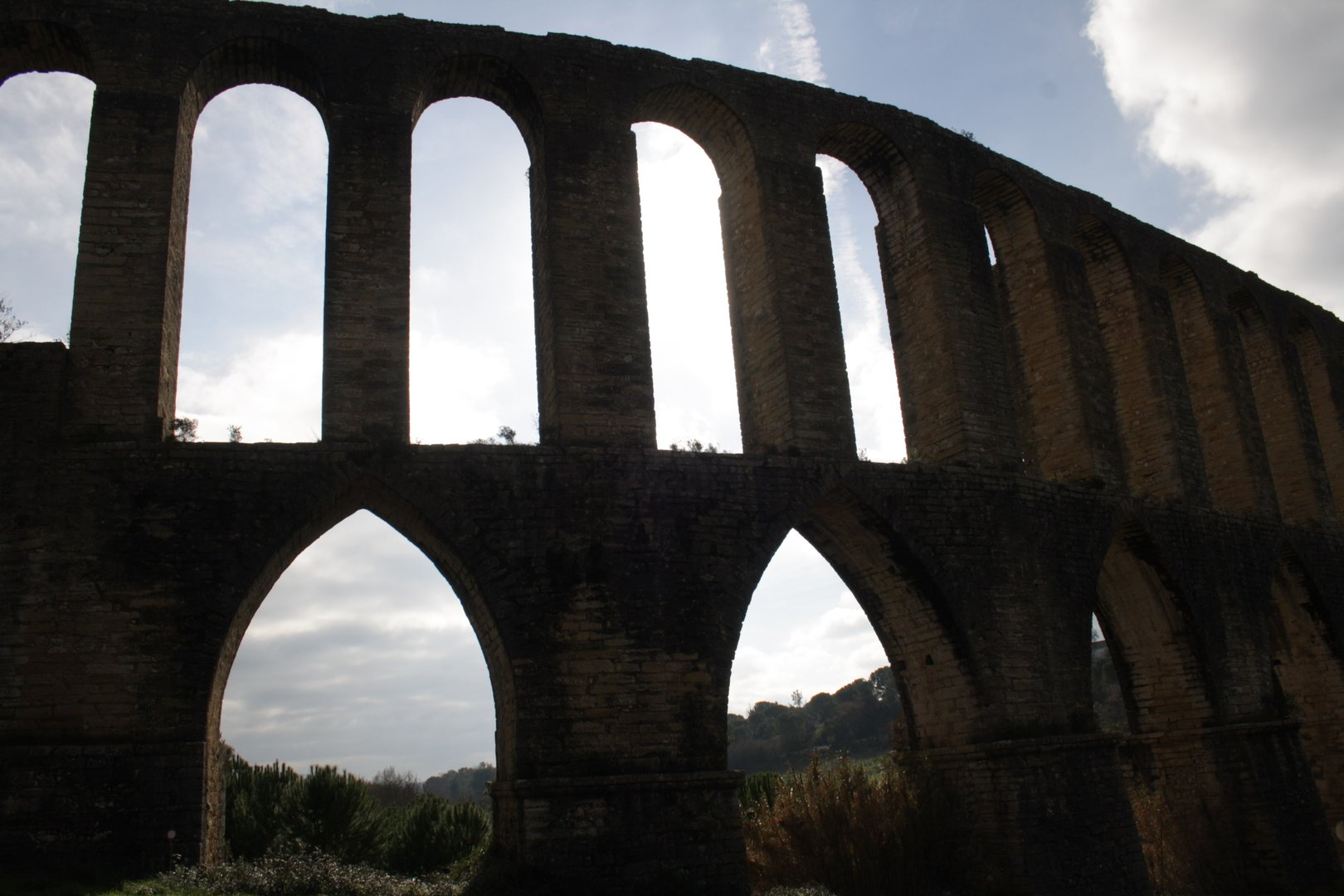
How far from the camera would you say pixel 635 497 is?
8875 millimetres

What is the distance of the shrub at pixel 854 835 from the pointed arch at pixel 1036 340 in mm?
4185

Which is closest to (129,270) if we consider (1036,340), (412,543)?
(412,543)

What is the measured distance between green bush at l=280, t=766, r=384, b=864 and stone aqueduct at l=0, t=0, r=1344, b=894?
3177mm

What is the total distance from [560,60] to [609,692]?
603 cm

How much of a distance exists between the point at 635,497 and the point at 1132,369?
25.2 ft

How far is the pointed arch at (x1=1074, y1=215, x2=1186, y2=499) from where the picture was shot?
12.9 metres

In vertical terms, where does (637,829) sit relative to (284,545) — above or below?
below

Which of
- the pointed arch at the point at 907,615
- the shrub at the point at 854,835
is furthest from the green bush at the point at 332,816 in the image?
the pointed arch at the point at 907,615

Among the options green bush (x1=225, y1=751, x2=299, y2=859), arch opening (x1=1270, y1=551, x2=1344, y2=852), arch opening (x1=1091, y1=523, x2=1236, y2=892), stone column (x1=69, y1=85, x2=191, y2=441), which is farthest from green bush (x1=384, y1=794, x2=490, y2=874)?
arch opening (x1=1270, y1=551, x2=1344, y2=852)

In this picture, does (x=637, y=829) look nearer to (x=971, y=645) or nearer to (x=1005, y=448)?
(x=971, y=645)

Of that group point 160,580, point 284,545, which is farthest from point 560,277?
point 160,580

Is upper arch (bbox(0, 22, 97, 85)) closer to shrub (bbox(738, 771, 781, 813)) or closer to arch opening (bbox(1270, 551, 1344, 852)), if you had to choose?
shrub (bbox(738, 771, 781, 813))

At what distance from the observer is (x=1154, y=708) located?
12273 millimetres

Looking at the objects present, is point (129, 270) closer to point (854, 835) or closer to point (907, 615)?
point (907, 615)
